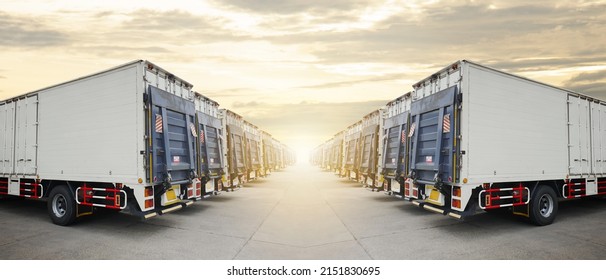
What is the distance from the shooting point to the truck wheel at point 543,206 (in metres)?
7.95

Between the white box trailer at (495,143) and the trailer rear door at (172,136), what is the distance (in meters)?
6.13

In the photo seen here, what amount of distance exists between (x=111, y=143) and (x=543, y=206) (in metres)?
10.6

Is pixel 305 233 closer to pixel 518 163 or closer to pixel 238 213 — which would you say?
pixel 238 213

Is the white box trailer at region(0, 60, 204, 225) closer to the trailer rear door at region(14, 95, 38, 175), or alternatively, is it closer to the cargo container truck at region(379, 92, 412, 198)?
the trailer rear door at region(14, 95, 38, 175)

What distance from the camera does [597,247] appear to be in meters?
6.18

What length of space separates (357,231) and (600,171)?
8423mm

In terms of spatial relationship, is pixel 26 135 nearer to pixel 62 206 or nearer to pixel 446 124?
pixel 62 206

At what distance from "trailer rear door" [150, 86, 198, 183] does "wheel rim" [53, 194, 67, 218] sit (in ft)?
9.46

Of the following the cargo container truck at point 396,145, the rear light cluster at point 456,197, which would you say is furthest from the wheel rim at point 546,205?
the cargo container truck at point 396,145

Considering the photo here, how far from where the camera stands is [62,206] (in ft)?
27.6

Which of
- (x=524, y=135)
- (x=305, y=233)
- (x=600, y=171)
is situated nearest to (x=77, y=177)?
(x=305, y=233)

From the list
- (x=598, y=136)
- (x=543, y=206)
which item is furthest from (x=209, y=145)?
(x=598, y=136)

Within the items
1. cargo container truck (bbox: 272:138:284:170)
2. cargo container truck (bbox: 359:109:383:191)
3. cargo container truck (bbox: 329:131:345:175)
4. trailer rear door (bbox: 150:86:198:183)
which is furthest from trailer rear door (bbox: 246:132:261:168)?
cargo container truck (bbox: 272:138:284:170)

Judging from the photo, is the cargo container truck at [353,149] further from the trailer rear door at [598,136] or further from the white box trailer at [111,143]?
the white box trailer at [111,143]
